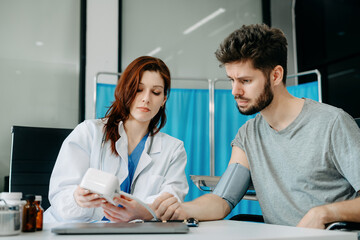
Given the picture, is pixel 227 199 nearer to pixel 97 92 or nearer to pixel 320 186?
pixel 320 186

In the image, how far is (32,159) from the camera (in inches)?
71.7

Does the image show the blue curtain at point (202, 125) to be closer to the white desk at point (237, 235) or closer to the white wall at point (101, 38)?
the white wall at point (101, 38)

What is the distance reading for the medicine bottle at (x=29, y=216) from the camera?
2.54 feet

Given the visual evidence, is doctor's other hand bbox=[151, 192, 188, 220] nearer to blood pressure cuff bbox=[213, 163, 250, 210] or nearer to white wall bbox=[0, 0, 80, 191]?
blood pressure cuff bbox=[213, 163, 250, 210]

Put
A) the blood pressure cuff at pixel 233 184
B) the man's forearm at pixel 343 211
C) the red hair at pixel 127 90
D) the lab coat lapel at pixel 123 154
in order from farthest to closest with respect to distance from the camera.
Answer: the red hair at pixel 127 90
the lab coat lapel at pixel 123 154
the blood pressure cuff at pixel 233 184
the man's forearm at pixel 343 211

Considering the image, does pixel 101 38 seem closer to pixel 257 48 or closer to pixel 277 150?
pixel 257 48

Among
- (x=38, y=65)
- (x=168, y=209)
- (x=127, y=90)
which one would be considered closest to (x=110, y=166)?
(x=127, y=90)

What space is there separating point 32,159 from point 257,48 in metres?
1.26

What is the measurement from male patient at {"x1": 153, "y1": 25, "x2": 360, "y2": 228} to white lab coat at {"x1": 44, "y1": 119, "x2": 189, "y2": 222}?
0.88ft

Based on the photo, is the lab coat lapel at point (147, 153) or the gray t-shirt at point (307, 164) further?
the lab coat lapel at point (147, 153)

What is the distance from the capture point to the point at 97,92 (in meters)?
2.88

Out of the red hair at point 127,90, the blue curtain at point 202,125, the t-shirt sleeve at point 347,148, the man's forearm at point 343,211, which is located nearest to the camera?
the man's forearm at point 343,211

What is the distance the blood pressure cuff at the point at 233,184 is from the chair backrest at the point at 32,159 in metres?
0.96

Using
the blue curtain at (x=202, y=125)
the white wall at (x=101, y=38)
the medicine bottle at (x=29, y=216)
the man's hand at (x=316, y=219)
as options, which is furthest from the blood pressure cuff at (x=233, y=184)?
the white wall at (x=101, y=38)
